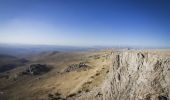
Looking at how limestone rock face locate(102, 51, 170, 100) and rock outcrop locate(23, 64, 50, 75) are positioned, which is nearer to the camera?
limestone rock face locate(102, 51, 170, 100)

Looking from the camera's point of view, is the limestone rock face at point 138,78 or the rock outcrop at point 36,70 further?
the rock outcrop at point 36,70

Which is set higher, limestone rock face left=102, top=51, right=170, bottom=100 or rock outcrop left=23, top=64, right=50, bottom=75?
limestone rock face left=102, top=51, right=170, bottom=100

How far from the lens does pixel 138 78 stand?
36.5 meters

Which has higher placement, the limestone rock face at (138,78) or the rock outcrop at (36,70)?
the limestone rock face at (138,78)

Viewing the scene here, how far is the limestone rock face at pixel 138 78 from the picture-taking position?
108 feet

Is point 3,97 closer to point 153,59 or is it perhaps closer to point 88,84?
point 88,84

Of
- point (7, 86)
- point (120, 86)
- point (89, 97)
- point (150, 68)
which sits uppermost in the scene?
point (150, 68)

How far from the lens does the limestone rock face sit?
32906 mm

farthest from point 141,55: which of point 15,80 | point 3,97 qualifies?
point 15,80

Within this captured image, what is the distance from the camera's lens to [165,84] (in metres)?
32.5

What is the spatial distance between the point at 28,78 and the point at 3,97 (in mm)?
25630

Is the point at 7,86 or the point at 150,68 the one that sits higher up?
the point at 150,68

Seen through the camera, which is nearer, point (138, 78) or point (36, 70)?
point (138, 78)

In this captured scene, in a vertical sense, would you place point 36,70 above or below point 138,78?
below
